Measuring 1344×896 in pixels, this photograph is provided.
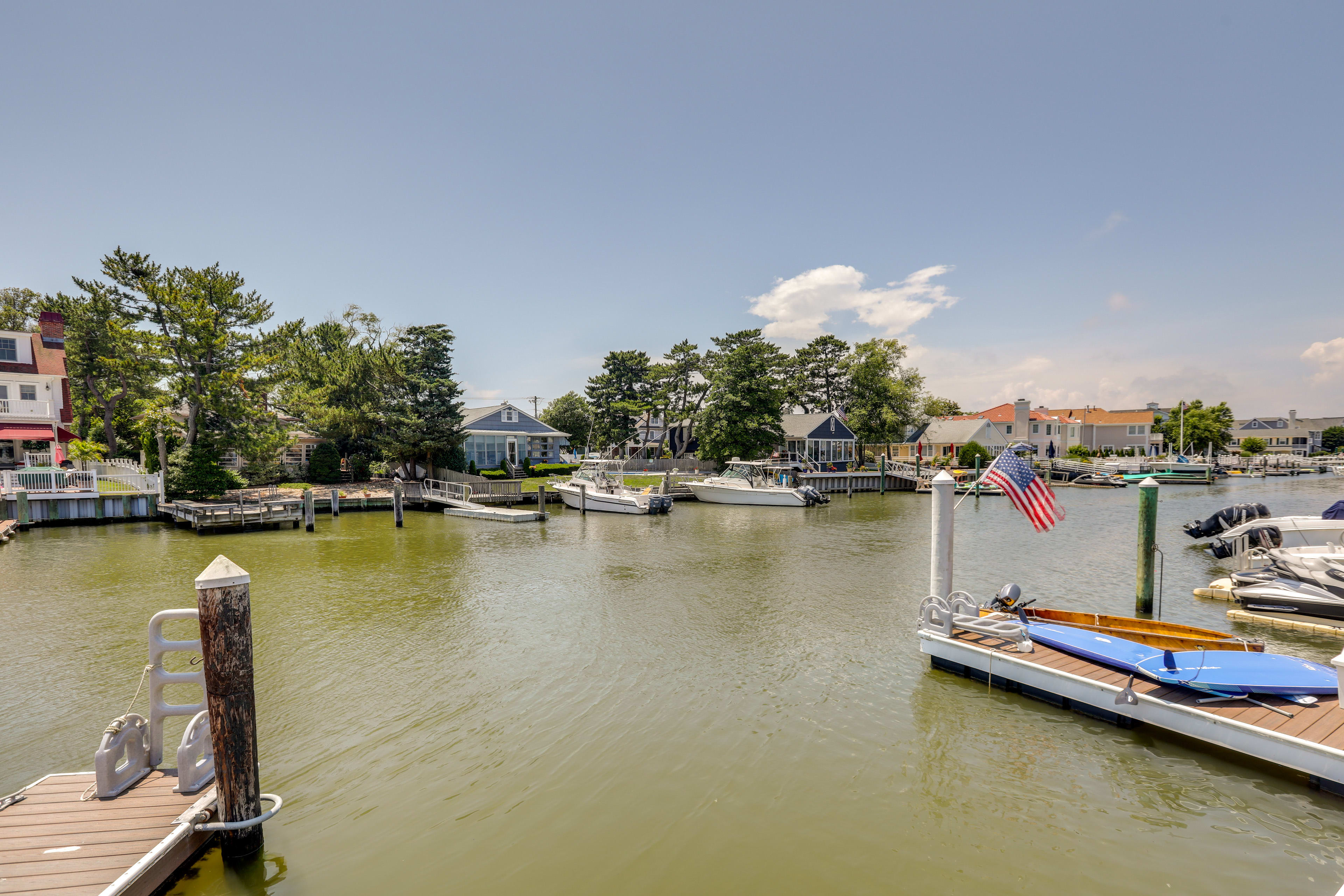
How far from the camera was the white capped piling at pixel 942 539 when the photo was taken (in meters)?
9.79

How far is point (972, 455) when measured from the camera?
5606 cm

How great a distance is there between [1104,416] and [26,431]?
10484cm

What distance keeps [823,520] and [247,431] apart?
29690mm

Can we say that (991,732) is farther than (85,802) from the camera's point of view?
Yes

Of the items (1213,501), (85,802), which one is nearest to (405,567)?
(85,802)

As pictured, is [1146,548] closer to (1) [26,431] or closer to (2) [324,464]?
(2) [324,464]

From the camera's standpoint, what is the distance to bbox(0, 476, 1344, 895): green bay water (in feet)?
17.8

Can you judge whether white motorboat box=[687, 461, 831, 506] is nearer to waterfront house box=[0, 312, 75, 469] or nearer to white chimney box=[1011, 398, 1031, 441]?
waterfront house box=[0, 312, 75, 469]

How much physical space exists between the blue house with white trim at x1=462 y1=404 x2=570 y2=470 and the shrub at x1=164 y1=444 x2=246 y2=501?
532 inches

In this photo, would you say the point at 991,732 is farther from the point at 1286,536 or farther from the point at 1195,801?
the point at 1286,536

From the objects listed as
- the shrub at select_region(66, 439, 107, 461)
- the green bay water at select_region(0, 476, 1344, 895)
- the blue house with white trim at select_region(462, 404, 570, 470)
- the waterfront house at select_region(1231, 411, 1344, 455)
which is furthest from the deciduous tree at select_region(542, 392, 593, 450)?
the waterfront house at select_region(1231, 411, 1344, 455)

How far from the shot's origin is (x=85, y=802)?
5.12m

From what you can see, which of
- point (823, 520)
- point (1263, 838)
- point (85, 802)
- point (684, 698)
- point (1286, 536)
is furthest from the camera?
point (823, 520)

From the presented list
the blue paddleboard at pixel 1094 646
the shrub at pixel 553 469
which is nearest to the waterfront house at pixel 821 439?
the shrub at pixel 553 469
